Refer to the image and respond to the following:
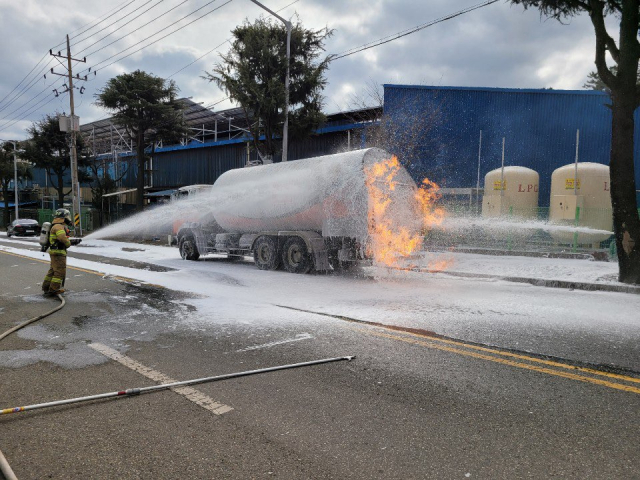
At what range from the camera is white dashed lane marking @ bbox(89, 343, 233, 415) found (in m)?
3.55

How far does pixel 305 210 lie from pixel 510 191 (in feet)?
40.4

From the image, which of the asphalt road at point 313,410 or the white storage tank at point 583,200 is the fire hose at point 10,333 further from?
the white storage tank at point 583,200

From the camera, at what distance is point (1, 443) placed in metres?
3.00

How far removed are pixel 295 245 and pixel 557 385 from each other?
902cm

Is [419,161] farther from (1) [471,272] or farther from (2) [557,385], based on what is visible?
(2) [557,385]

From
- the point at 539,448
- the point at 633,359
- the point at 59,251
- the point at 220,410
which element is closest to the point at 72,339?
the point at 220,410

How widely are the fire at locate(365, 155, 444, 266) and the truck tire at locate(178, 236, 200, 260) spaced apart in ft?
23.0

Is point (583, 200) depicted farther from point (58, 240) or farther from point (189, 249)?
point (58, 240)

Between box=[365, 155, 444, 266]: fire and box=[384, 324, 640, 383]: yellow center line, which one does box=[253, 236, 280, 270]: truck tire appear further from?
box=[384, 324, 640, 383]: yellow center line

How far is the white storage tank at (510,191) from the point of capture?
2034 cm

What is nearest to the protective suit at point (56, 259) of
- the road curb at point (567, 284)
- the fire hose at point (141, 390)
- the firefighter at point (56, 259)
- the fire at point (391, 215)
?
the firefighter at point (56, 259)

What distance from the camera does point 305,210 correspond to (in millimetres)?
12180

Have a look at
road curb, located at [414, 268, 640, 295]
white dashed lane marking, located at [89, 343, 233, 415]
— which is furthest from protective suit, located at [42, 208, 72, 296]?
road curb, located at [414, 268, 640, 295]

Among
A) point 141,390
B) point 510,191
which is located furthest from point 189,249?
point 510,191
